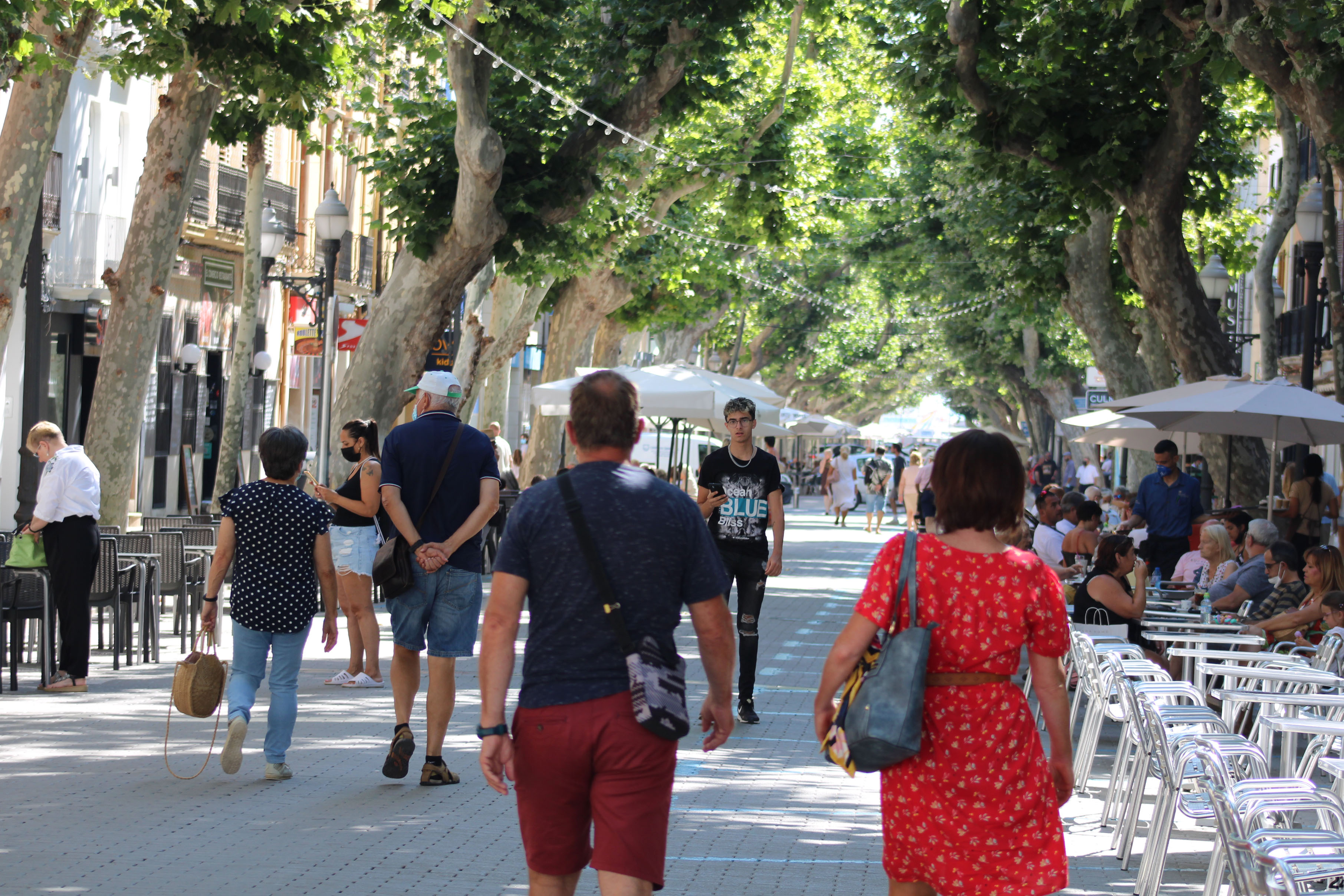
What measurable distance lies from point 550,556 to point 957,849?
125 cm

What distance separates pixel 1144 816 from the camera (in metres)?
8.12

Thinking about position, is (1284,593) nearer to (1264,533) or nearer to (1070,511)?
(1264,533)

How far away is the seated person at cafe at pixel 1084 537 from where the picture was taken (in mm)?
14469

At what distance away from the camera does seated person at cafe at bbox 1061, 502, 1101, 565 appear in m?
14.5

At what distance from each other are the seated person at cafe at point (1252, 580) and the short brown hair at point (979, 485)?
7.06 meters

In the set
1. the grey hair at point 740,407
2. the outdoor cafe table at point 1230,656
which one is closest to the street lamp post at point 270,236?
the grey hair at point 740,407

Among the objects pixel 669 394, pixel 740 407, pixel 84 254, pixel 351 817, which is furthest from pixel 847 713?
pixel 84 254

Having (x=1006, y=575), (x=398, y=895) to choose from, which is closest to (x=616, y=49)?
(x=398, y=895)

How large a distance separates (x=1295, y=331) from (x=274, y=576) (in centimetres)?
2959

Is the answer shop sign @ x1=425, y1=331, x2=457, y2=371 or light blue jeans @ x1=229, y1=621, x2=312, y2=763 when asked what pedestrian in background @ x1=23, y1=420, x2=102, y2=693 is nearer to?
light blue jeans @ x1=229, y1=621, x2=312, y2=763

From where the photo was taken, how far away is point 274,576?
8.09 m

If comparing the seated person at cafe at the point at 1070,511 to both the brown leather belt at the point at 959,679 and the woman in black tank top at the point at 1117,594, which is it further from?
the brown leather belt at the point at 959,679

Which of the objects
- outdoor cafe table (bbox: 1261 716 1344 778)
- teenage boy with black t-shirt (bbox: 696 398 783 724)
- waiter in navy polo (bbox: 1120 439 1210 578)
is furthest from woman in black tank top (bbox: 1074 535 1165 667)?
waiter in navy polo (bbox: 1120 439 1210 578)

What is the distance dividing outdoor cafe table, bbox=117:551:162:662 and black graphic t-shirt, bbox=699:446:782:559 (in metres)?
4.51
